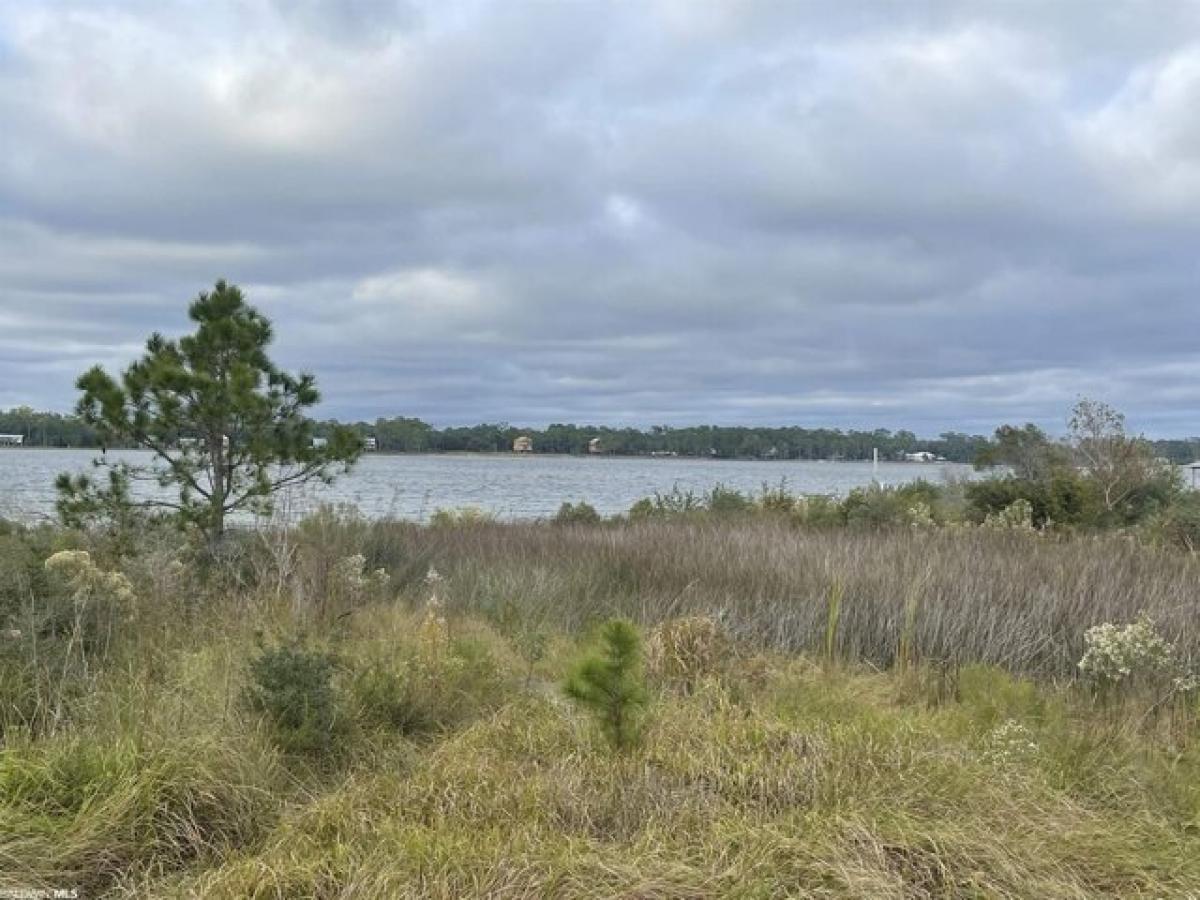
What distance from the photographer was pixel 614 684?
4711 millimetres

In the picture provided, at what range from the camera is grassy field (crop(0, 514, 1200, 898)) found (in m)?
3.84

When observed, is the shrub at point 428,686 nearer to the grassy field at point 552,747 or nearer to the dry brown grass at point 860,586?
the grassy field at point 552,747

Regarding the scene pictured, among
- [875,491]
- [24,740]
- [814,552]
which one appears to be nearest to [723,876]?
[24,740]

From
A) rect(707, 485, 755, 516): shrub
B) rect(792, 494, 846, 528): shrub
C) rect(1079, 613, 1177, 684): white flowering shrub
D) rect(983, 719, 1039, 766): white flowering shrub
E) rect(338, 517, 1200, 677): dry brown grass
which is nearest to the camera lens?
rect(983, 719, 1039, 766): white flowering shrub

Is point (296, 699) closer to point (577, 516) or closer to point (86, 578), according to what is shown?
point (86, 578)

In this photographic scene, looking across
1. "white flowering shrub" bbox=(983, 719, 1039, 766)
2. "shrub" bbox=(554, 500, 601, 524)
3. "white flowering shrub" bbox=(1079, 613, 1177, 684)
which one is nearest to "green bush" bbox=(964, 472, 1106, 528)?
"shrub" bbox=(554, 500, 601, 524)

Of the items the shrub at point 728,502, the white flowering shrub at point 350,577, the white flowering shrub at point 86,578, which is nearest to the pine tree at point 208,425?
the white flowering shrub at point 350,577

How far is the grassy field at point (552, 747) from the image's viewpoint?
151 inches

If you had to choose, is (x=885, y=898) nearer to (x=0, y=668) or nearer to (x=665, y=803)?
(x=665, y=803)

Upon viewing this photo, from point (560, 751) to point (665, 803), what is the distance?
840 millimetres

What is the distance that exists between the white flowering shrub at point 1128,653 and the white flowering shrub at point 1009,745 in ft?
5.36

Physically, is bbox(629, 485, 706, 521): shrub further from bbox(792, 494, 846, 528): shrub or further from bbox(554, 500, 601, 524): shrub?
bbox(792, 494, 846, 528): shrub

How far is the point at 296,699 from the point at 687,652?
2821 millimetres

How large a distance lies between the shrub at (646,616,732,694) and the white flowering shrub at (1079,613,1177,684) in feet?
7.95
